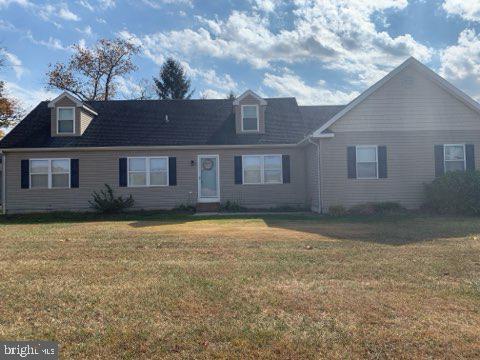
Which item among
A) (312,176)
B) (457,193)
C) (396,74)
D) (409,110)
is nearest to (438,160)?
(457,193)

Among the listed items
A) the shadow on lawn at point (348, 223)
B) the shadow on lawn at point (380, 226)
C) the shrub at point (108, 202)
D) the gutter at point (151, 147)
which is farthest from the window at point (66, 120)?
the shadow on lawn at point (380, 226)

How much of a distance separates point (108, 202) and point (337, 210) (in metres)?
9.16

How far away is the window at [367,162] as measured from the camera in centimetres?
1454

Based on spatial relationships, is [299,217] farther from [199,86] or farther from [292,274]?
[199,86]

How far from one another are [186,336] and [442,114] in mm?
14109

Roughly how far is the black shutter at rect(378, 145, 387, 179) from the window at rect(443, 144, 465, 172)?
2.28 m

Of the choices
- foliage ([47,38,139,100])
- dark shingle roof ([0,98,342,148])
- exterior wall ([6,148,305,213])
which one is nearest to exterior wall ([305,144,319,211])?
exterior wall ([6,148,305,213])

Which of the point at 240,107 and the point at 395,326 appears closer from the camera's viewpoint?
the point at 395,326

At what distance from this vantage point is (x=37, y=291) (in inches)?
194

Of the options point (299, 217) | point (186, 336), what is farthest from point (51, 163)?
point (186, 336)

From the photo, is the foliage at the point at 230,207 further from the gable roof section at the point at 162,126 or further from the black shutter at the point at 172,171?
the gable roof section at the point at 162,126

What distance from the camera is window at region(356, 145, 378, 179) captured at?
14.5 metres

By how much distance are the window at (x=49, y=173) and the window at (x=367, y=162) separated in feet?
39.8

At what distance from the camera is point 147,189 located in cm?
1695
